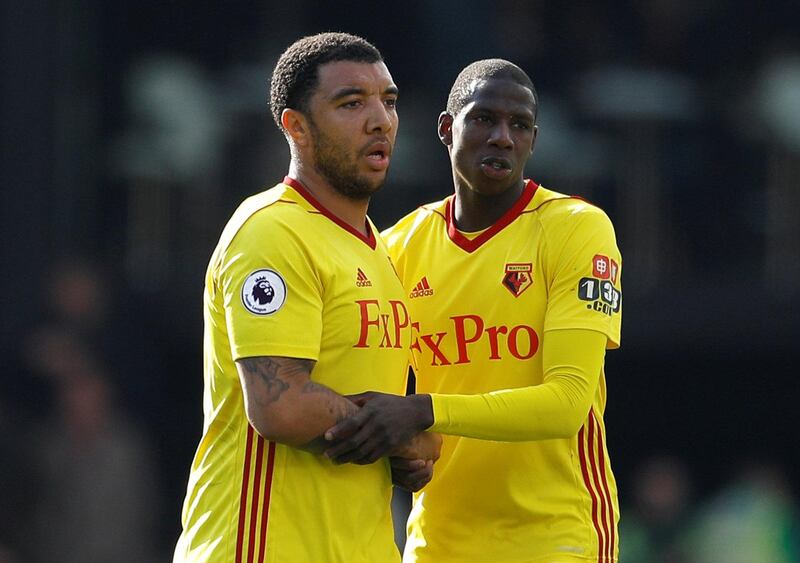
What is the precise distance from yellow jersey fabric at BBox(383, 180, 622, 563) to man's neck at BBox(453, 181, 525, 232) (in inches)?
1.2

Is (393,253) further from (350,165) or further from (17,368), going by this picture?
(17,368)

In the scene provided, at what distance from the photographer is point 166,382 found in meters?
12.7

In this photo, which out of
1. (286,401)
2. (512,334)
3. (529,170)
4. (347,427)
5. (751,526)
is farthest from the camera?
(529,170)

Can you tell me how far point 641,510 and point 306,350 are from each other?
7.19 metres

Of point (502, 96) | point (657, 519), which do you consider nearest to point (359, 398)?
point (502, 96)

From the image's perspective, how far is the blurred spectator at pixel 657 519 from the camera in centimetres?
1120

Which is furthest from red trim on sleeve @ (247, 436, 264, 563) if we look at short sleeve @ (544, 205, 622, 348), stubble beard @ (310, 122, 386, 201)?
short sleeve @ (544, 205, 622, 348)

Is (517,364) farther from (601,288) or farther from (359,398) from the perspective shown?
(359,398)

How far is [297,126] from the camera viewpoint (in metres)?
5.17

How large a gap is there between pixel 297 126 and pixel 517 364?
1.08 metres

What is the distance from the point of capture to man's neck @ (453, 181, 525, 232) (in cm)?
570

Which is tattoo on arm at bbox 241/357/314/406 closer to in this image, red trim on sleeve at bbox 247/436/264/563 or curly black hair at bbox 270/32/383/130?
red trim on sleeve at bbox 247/436/264/563

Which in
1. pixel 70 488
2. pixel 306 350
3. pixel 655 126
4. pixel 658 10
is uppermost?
pixel 658 10

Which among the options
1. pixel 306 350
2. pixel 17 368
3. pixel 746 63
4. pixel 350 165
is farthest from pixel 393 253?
pixel 746 63
